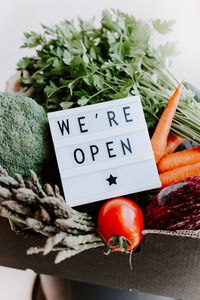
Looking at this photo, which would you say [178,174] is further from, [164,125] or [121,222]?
[121,222]

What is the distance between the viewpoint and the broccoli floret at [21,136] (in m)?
0.73

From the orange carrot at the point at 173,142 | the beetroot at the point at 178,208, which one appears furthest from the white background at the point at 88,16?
the beetroot at the point at 178,208

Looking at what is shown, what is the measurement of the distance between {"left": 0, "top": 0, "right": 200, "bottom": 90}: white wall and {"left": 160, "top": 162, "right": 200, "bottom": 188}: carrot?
0.85 metres

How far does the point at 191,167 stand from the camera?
2.67 feet

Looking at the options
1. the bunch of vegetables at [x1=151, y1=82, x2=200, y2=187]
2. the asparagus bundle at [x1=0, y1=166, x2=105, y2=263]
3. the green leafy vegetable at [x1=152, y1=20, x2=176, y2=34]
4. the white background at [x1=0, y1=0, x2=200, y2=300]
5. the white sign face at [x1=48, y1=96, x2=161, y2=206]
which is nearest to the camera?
the asparagus bundle at [x1=0, y1=166, x2=105, y2=263]

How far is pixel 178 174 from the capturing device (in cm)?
80

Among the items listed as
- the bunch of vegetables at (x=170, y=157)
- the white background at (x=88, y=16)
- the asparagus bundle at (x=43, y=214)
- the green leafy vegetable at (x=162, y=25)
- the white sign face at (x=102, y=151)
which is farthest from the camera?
the white background at (x=88, y=16)

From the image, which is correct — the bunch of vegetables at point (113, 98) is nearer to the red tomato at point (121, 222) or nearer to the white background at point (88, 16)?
the red tomato at point (121, 222)

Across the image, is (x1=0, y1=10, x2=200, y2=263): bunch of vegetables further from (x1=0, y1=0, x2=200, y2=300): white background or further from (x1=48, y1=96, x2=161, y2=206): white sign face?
(x1=0, y1=0, x2=200, y2=300): white background

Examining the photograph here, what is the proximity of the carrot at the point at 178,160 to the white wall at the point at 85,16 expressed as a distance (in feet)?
2.64

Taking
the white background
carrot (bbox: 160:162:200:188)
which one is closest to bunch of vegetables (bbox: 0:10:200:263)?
carrot (bbox: 160:162:200:188)

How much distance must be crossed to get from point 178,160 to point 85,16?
1155mm

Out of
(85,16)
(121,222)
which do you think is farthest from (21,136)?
(85,16)

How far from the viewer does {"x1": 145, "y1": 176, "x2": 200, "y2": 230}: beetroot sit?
1.99ft
